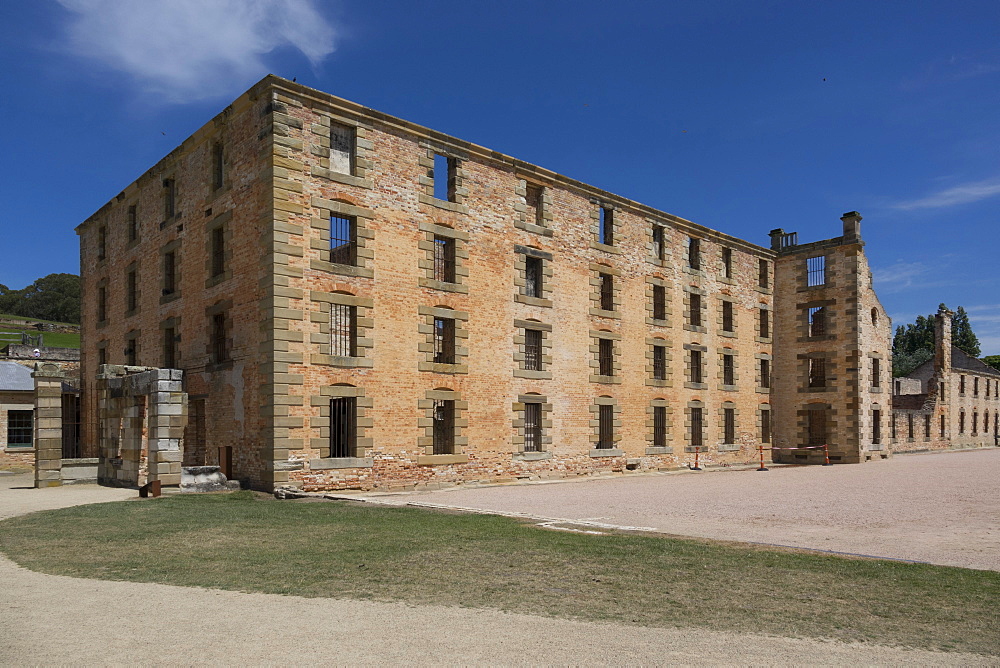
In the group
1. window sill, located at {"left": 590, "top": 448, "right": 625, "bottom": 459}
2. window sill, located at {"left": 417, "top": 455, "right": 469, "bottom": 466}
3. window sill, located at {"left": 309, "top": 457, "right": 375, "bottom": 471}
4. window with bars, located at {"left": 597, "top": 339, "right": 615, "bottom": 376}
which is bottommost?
window sill, located at {"left": 590, "top": 448, "right": 625, "bottom": 459}

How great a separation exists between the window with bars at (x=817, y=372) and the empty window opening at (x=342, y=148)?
24.8m

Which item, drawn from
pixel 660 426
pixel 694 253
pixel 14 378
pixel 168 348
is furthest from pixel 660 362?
pixel 14 378

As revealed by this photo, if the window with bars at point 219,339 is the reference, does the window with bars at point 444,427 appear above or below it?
below

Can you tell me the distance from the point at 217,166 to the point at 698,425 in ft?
68.8

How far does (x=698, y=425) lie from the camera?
3139 cm

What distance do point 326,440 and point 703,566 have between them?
12.2 meters

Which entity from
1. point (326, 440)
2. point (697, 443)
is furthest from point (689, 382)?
point (326, 440)

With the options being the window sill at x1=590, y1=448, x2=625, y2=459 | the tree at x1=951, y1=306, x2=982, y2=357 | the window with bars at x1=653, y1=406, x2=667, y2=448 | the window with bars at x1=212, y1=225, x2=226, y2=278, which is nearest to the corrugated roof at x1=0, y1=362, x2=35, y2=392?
the window with bars at x1=212, y1=225, x2=226, y2=278

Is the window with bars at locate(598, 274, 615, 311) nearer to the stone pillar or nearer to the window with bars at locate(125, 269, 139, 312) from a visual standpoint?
the window with bars at locate(125, 269, 139, 312)

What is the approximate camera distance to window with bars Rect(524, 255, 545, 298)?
25.3 meters

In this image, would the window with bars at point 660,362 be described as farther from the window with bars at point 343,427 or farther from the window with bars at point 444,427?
the window with bars at point 343,427

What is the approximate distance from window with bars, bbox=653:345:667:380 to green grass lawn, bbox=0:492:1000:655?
18212 millimetres

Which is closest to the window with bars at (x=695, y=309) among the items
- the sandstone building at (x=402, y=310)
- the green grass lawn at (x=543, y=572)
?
the sandstone building at (x=402, y=310)

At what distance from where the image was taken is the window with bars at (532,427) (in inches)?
966
